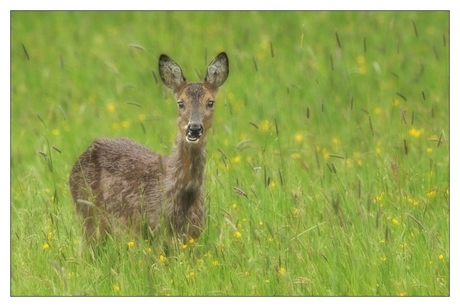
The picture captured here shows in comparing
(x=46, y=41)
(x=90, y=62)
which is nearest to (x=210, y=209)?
(x=90, y=62)

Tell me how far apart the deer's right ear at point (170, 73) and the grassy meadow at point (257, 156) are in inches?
13.8

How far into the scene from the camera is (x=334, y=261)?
26.6 ft

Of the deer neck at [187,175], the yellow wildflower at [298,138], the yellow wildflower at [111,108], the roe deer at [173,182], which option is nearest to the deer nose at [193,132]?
the roe deer at [173,182]

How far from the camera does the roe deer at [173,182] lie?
356 inches

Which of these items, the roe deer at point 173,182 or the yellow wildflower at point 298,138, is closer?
the roe deer at point 173,182

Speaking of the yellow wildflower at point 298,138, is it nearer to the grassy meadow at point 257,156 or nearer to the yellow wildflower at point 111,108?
the grassy meadow at point 257,156

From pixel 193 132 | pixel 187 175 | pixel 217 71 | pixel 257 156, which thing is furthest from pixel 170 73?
pixel 257 156

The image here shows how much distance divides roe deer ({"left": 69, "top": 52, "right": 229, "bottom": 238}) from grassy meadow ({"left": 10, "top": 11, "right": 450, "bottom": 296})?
22cm

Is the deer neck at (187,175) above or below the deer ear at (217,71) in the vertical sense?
below

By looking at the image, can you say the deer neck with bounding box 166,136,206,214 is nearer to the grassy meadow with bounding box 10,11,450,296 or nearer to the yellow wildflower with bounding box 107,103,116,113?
the grassy meadow with bounding box 10,11,450,296

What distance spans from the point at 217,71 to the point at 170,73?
1.45 feet

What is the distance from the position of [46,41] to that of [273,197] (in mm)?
9548

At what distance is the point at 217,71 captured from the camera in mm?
9281

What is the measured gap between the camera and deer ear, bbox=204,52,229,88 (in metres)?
9.18
